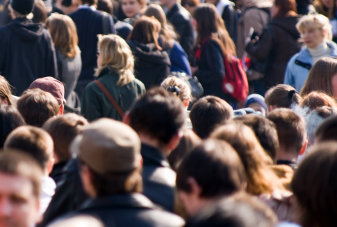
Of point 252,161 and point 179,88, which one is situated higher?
point 252,161

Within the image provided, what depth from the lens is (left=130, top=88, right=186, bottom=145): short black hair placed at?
3.04 meters

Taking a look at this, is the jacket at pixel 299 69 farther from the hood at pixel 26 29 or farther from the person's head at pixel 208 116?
the hood at pixel 26 29

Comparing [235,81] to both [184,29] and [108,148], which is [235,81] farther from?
[108,148]

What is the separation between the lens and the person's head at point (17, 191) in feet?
7.50

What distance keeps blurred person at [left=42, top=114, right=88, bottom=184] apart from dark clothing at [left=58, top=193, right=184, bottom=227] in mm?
1274


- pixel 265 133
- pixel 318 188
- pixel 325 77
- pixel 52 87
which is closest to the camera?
pixel 318 188

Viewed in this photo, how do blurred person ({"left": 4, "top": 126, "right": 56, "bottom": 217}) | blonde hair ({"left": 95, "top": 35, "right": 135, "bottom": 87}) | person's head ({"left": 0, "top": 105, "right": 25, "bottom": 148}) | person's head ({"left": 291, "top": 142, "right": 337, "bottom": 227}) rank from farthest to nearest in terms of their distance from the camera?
blonde hair ({"left": 95, "top": 35, "right": 135, "bottom": 87}), person's head ({"left": 0, "top": 105, "right": 25, "bottom": 148}), blurred person ({"left": 4, "top": 126, "right": 56, "bottom": 217}), person's head ({"left": 291, "top": 142, "right": 337, "bottom": 227})

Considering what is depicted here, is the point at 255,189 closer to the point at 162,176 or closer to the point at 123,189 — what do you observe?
the point at 162,176

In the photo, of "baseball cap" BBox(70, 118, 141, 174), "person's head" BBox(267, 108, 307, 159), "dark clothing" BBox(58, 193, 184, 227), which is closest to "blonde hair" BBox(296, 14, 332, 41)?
"person's head" BBox(267, 108, 307, 159)

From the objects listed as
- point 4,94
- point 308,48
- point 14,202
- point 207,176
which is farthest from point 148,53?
point 14,202

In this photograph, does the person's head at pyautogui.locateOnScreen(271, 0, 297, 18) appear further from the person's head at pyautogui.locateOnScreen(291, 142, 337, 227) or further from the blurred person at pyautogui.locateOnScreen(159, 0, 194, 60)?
the person's head at pyautogui.locateOnScreen(291, 142, 337, 227)

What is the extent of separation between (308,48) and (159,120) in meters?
4.09

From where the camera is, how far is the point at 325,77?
5.42m

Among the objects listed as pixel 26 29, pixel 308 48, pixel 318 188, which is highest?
pixel 318 188
